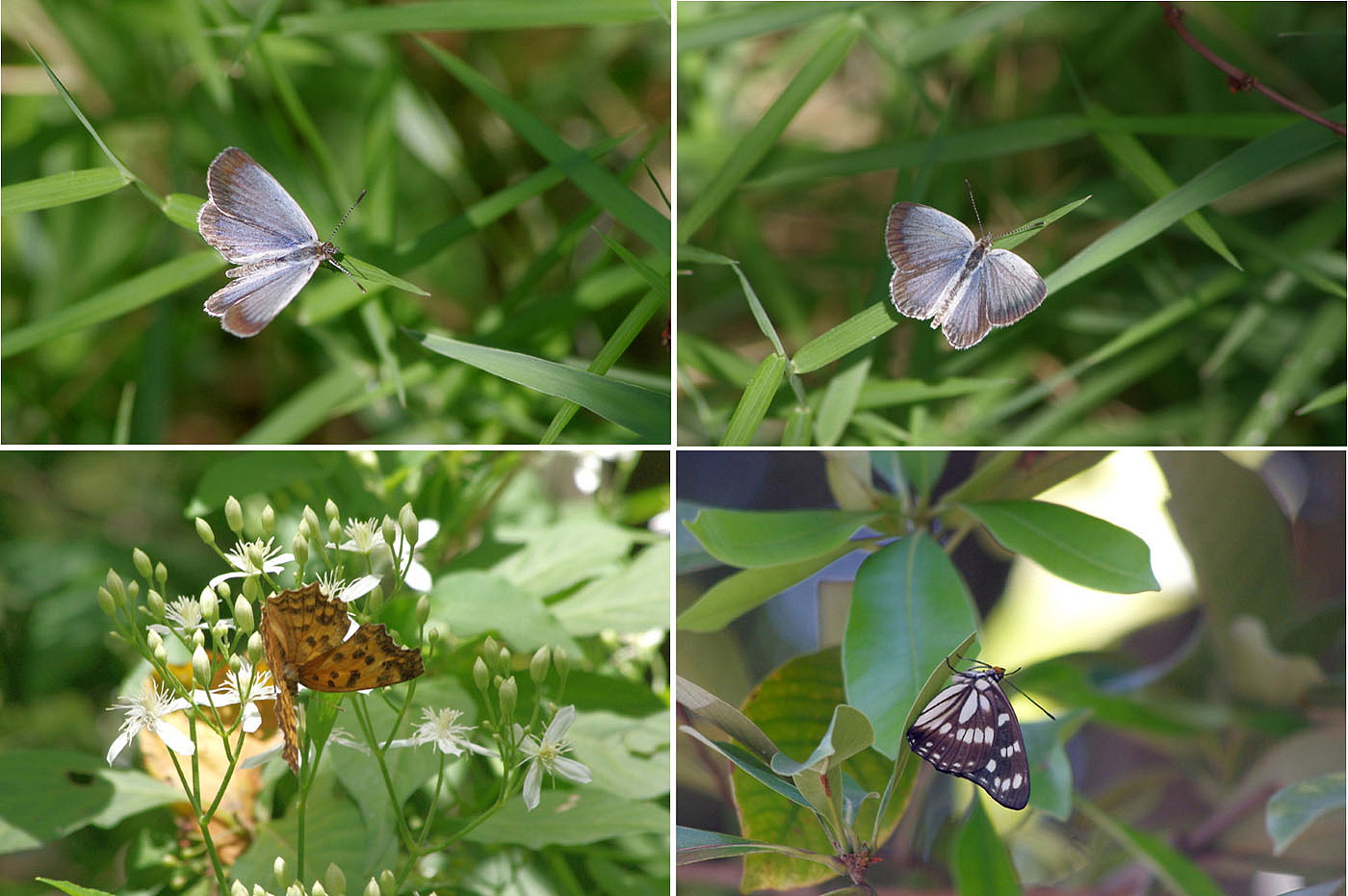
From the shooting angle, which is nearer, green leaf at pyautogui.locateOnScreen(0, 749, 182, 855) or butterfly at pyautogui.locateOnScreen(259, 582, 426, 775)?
butterfly at pyautogui.locateOnScreen(259, 582, 426, 775)

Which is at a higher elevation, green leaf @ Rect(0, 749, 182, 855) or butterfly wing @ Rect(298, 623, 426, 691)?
butterfly wing @ Rect(298, 623, 426, 691)

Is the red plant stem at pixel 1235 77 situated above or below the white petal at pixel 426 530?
above

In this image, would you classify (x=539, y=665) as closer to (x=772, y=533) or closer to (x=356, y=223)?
(x=772, y=533)

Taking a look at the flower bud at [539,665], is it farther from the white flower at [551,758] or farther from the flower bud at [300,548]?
the flower bud at [300,548]

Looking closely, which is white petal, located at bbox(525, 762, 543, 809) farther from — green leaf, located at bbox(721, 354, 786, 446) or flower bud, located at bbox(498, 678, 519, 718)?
green leaf, located at bbox(721, 354, 786, 446)

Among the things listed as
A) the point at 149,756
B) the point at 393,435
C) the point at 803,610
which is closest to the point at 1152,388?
the point at 803,610

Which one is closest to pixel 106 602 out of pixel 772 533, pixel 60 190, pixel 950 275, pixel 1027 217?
pixel 60 190

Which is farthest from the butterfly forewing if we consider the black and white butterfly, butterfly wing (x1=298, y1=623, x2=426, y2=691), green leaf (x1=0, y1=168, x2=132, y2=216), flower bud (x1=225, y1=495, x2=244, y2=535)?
green leaf (x1=0, y1=168, x2=132, y2=216)

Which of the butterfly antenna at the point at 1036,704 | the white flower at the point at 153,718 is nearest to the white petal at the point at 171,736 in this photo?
the white flower at the point at 153,718
